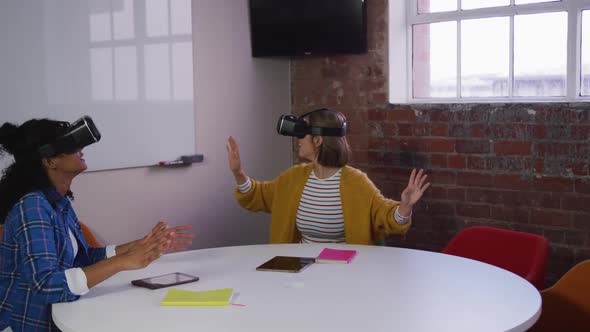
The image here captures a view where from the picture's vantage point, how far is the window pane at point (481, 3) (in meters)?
4.27

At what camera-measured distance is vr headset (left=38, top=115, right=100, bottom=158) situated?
2471 mm

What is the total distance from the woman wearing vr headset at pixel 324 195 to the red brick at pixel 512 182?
821 millimetres

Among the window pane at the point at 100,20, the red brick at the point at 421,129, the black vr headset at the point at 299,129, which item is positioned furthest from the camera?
the red brick at the point at 421,129

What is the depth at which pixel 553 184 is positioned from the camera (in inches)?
154

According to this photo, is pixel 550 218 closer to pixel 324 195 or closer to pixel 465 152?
pixel 465 152

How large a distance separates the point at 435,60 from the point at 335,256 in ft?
7.10

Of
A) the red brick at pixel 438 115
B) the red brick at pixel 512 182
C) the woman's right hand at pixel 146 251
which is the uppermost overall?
the red brick at pixel 438 115

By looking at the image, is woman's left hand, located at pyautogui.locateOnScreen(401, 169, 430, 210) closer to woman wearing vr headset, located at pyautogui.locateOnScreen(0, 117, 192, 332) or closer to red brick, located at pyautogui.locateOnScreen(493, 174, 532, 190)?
red brick, located at pyautogui.locateOnScreen(493, 174, 532, 190)

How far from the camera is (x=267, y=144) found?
5.10 m

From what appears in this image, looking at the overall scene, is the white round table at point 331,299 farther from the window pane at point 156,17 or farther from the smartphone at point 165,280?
the window pane at point 156,17

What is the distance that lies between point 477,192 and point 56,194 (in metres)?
2.64

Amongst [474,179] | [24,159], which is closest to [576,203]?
[474,179]

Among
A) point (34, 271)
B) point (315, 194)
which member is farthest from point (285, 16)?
point (34, 271)

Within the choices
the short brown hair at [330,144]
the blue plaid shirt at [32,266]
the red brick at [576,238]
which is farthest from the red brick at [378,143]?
the blue plaid shirt at [32,266]
